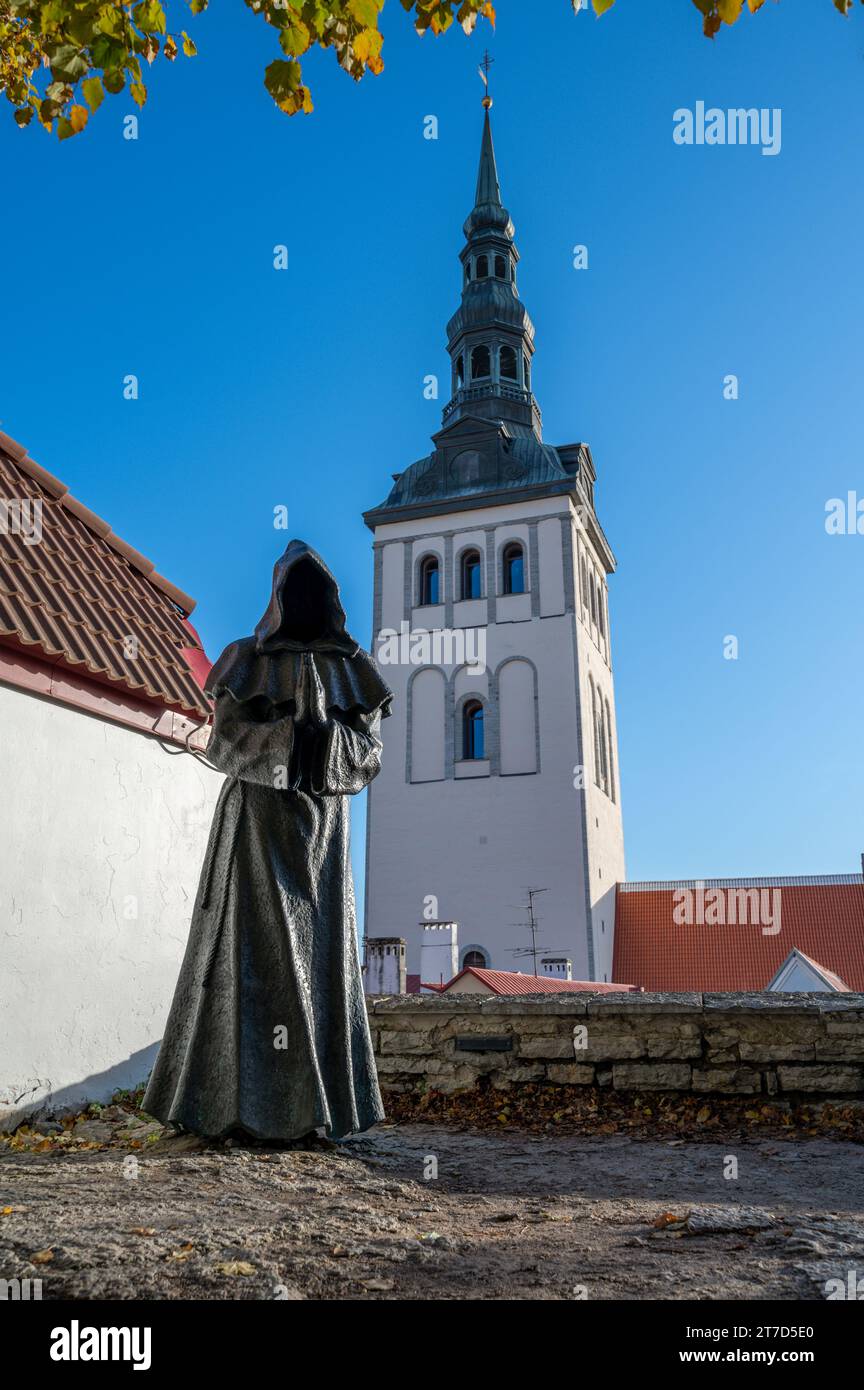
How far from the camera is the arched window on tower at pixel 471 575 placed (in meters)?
35.7

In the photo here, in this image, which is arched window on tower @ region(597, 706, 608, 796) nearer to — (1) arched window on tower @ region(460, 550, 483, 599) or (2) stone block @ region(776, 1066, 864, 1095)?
(1) arched window on tower @ region(460, 550, 483, 599)

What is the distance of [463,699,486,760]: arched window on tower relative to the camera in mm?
33875

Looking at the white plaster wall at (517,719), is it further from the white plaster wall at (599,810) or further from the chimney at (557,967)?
the chimney at (557,967)

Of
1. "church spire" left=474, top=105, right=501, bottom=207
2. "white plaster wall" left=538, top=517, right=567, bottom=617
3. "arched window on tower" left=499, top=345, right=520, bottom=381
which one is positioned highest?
"church spire" left=474, top=105, right=501, bottom=207

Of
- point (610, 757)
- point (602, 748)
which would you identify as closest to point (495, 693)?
point (602, 748)

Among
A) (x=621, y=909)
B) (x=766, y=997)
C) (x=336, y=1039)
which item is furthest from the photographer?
(x=621, y=909)

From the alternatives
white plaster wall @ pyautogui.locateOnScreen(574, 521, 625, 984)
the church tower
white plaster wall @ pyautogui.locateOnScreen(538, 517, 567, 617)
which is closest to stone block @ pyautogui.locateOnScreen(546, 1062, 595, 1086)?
the church tower

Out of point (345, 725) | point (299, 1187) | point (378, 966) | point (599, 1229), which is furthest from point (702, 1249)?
point (378, 966)

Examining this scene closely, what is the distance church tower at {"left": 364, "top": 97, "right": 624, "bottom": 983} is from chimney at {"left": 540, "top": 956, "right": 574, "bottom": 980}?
1.88ft

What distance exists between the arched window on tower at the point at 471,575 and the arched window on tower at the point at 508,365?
861cm

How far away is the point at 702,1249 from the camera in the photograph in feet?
8.45

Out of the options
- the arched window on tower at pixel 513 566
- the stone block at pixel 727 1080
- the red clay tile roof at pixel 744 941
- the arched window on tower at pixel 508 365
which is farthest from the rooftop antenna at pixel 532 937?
the stone block at pixel 727 1080

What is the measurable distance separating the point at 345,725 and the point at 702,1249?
249 centimetres

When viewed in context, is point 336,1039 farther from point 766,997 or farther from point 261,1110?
point 766,997
